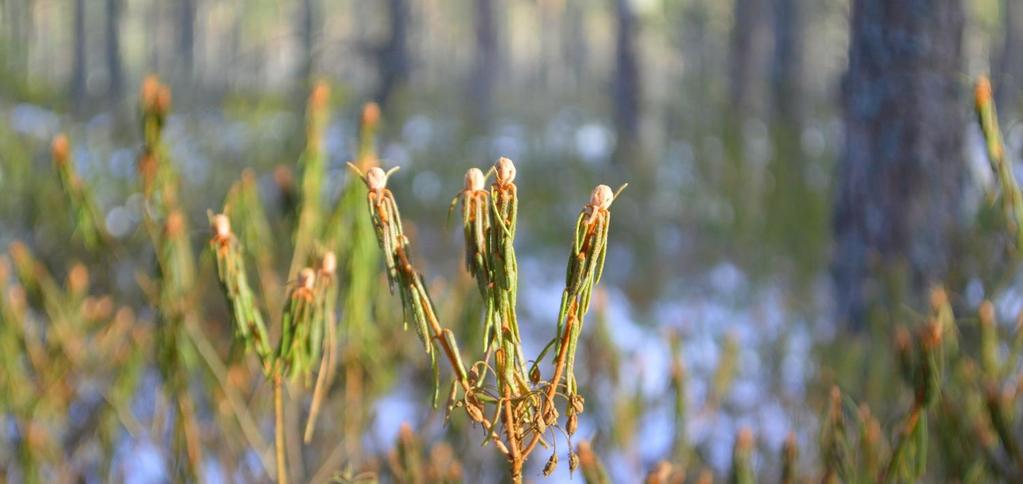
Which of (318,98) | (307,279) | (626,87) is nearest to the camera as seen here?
(307,279)

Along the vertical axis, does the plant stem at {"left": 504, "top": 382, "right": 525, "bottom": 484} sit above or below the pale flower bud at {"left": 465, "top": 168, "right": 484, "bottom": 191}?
below

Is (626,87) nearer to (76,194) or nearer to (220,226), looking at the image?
(76,194)

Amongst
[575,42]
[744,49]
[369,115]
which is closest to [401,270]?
[369,115]

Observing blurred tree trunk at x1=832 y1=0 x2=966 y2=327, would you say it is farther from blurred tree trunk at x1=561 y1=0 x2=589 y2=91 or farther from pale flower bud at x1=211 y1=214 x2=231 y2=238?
blurred tree trunk at x1=561 y1=0 x2=589 y2=91

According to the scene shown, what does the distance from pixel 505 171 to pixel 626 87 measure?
815 centimetres

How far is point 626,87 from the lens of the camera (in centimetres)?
873

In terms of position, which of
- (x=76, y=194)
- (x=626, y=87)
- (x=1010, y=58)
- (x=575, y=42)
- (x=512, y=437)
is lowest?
(x=512, y=437)

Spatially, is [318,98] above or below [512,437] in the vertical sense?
above

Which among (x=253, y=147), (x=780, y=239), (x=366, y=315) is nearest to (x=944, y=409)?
(x=366, y=315)

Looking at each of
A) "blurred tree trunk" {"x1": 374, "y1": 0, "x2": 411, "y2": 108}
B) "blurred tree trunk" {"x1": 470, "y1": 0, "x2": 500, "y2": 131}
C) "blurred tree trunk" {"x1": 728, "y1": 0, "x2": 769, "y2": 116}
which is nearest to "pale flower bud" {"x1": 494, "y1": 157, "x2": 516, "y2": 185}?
"blurred tree trunk" {"x1": 374, "y1": 0, "x2": 411, "y2": 108}

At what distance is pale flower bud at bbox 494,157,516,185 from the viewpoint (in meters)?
0.77

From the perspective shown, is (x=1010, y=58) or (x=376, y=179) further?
(x=1010, y=58)

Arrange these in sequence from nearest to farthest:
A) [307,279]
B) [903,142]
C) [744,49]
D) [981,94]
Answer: [307,279], [981,94], [903,142], [744,49]

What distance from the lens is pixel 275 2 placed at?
2766 cm
